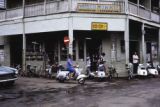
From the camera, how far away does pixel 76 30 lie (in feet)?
73.3

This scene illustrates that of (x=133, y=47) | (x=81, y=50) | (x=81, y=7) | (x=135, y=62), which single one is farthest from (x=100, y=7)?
(x=133, y=47)

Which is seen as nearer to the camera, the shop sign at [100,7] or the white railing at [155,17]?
the shop sign at [100,7]

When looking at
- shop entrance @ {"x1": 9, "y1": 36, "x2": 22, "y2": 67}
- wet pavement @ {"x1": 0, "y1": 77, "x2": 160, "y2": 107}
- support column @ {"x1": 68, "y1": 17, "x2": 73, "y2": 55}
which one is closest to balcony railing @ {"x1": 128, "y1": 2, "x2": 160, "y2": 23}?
support column @ {"x1": 68, "y1": 17, "x2": 73, "y2": 55}

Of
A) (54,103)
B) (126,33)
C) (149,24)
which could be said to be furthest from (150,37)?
(54,103)

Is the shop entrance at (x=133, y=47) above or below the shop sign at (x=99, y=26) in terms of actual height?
below

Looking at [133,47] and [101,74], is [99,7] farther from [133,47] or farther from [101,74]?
[133,47]

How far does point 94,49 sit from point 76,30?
219 cm

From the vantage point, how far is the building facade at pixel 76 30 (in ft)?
70.1

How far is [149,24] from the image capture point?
25875 millimetres

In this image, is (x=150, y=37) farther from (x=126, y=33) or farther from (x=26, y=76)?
(x=26, y=76)

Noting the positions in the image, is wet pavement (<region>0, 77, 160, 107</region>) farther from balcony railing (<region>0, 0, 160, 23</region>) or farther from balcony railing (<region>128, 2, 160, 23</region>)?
balcony railing (<region>128, 2, 160, 23</region>)

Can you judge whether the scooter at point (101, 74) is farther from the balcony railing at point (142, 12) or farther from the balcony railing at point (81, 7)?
the balcony railing at point (142, 12)

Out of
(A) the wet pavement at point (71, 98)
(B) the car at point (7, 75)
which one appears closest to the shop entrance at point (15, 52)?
(B) the car at point (7, 75)

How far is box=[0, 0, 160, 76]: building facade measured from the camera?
21.4 meters
